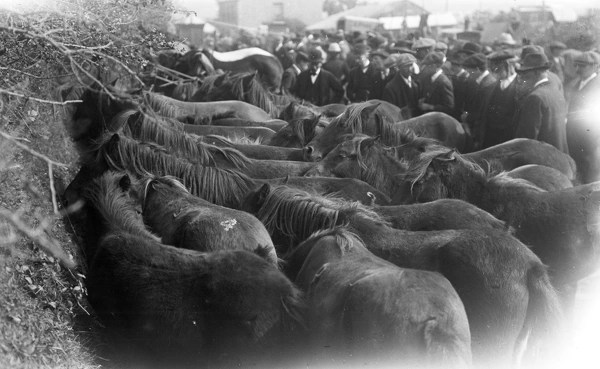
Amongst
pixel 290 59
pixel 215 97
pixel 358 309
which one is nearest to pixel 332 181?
pixel 358 309

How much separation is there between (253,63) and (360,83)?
3.60 meters

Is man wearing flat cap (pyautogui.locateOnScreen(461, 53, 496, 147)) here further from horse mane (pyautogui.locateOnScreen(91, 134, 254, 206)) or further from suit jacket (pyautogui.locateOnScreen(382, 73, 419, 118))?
horse mane (pyautogui.locateOnScreen(91, 134, 254, 206))

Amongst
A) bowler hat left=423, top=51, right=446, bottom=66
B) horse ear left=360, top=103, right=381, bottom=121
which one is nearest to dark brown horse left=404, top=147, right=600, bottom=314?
horse ear left=360, top=103, right=381, bottom=121

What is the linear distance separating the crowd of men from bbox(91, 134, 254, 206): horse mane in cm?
456

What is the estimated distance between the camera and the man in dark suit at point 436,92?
511 inches

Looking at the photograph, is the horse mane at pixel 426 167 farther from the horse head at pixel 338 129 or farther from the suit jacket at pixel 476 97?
the suit jacket at pixel 476 97

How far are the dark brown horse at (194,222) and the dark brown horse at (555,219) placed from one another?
2237mm

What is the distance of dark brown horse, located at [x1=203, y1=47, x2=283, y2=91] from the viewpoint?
60.8 ft

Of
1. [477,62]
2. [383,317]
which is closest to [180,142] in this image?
[383,317]

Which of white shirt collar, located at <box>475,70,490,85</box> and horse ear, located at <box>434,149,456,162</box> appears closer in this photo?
horse ear, located at <box>434,149,456,162</box>

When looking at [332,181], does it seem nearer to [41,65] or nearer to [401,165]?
[401,165]

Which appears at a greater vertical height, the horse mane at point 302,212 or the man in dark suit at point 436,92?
the horse mane at point 302,212

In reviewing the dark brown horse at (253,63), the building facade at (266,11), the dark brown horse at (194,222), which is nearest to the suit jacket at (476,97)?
the dark brown horse at (253,63)

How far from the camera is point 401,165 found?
799cm
